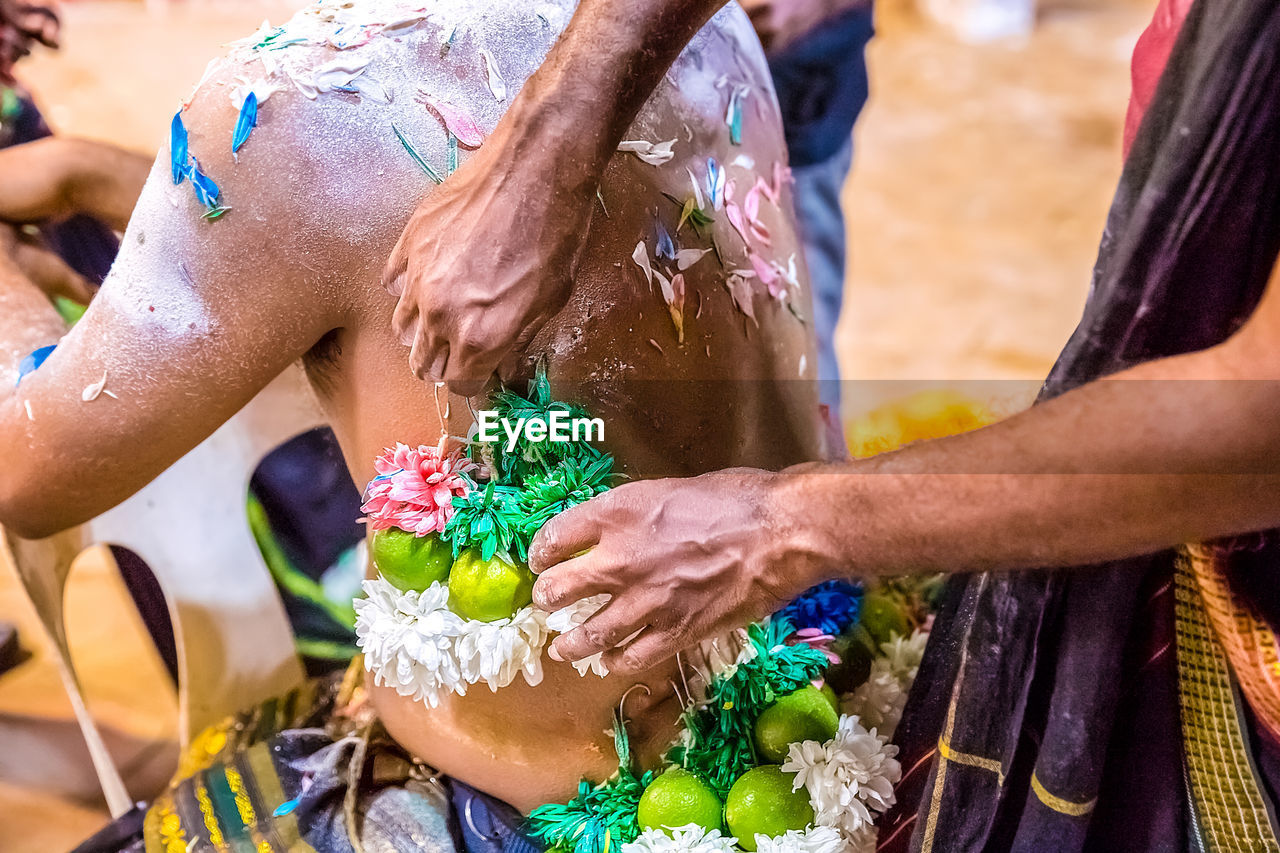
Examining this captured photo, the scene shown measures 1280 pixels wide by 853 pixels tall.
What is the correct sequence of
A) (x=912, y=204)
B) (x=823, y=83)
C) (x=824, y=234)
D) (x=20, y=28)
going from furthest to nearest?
(x=912, y=204) < (x=824, y=234) < (x=823, y=83) < (x=20, y=28)

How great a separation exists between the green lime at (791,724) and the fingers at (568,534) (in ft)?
0.89

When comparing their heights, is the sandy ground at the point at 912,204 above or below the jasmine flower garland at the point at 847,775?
below

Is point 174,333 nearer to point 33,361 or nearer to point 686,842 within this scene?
point 33,361

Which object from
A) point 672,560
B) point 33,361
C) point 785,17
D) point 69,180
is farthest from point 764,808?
point 785,17

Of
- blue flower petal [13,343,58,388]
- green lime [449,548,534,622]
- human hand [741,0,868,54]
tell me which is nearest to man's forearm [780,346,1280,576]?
green lime [449,548,534,622]

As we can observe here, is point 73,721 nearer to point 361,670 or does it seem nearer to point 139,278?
point 361,670

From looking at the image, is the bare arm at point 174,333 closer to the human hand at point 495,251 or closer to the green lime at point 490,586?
the human hand at point 495,251

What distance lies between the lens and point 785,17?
1.57 m

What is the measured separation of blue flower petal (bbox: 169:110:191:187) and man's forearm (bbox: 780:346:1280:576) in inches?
20.6

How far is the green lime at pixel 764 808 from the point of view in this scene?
85cm

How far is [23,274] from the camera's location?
1.05 metres

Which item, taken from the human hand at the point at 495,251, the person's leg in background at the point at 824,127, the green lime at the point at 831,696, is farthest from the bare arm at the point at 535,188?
the person's leg in background at the point at 824,127

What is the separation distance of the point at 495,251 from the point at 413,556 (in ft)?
0.79

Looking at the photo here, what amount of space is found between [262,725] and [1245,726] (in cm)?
100
